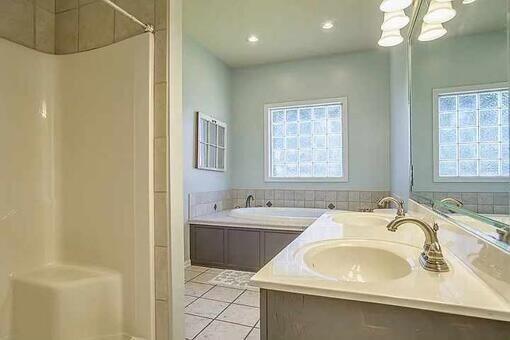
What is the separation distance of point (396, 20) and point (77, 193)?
7.27 feet

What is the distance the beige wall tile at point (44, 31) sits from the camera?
166 cm

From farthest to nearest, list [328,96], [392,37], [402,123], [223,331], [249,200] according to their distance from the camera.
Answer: [249,200] → [328,96] → [402,123] → [223,331] → [392,37]

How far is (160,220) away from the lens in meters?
1.43

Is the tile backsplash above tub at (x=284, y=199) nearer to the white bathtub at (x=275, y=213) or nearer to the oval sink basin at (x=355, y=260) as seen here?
the white bathtub at (x=275, y=213)

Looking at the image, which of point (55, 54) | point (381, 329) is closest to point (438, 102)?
point (381, 329)

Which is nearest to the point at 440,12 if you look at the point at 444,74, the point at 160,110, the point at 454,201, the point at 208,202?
the point at 444,74

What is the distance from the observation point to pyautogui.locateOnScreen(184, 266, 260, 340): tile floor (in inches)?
77.9

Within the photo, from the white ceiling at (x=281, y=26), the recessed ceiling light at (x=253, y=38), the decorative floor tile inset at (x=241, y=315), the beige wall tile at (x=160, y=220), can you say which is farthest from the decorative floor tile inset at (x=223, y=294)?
the recessed ceiling light at (x=253, y=38)

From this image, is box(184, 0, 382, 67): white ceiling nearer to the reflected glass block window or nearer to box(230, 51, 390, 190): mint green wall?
box(230, 51, 390, 190): mint green wall

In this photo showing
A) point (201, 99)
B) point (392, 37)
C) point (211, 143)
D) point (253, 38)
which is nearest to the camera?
point (392, 37)

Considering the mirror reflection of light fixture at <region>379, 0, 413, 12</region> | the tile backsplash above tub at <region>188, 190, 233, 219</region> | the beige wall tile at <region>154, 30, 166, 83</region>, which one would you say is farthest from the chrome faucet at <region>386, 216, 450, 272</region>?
the tile backsplash above tub at <region>188, 190, 233, 219</region>

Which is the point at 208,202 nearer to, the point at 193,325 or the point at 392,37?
the point at 193,325

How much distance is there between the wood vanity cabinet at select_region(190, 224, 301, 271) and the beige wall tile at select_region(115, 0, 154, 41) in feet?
7.87

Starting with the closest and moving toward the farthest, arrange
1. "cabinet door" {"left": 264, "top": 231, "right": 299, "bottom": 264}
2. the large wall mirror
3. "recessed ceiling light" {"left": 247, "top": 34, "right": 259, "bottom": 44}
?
the large wall mirror < "cabinet door" {"left": 264, "top": 231, "right": 299, "bottom": 264} < "recessed ceiling light" {"left": 247, "top": 34, "right": 259, "bottom": 44}
